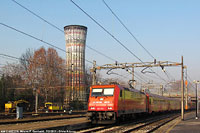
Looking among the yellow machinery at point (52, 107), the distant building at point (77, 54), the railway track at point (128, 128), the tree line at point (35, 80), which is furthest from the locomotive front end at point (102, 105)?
the distant building at point (77, 54)

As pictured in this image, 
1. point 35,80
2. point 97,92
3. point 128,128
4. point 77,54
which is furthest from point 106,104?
point 77,54

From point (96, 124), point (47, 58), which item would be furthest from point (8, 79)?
point (96, 124)

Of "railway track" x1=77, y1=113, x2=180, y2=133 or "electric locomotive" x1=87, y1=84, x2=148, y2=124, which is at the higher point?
"electric locomotive" x1=87, y1=84, x2=148, y2=124

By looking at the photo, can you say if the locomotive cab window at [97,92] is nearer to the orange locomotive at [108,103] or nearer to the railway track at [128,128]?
the orange locomotive at [108,103]

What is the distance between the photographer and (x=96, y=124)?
81.9 feet

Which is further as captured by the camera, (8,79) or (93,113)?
(8,79)

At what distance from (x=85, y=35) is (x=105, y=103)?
70.4m

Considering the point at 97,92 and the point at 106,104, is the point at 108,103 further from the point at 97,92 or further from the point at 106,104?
the point at 97,92

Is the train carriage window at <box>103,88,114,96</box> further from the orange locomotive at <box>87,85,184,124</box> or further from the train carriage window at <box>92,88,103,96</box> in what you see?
the train carriage window at <box>92,88,103,96</box>

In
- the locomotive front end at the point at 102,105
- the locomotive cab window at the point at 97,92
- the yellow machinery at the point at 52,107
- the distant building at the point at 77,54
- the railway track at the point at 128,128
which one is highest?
the distant building at the point at 77,54

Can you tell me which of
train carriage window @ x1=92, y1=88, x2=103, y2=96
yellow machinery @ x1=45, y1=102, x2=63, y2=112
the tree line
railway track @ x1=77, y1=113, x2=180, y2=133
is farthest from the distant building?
train carriage window @ x1=92, y1=88, x2=103, y2=96

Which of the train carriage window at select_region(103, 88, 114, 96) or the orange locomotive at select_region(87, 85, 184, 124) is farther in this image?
the train carriage window at select_region(103, 88, 114, 96)

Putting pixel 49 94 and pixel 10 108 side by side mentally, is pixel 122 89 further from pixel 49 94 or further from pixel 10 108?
pixel 49 94

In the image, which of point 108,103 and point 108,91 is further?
point 108,91
